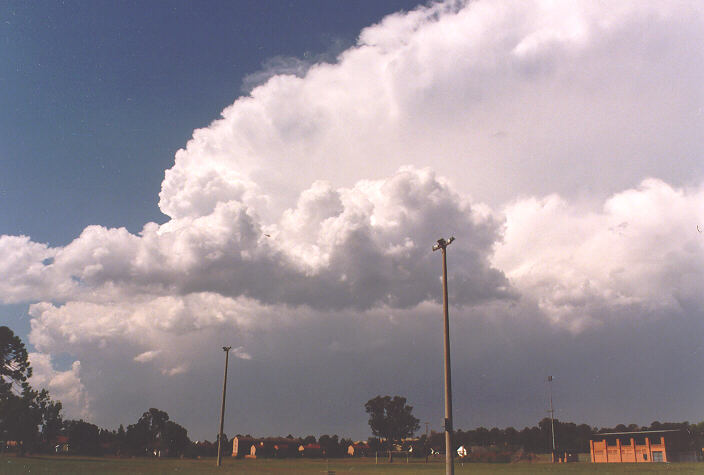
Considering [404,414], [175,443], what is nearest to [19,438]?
[175,443]

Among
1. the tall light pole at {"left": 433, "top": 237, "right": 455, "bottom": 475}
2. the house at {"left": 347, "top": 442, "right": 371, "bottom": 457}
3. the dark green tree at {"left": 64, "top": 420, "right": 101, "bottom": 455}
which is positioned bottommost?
the house at {"left": 347, "top": 442, "right": 371, "bottom": 457}

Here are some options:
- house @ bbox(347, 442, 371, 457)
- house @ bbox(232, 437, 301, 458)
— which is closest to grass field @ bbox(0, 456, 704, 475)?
house @ bbox(232, 437, 301, 458)

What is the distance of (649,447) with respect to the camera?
103 m

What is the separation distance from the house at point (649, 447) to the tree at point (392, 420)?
50.8 m

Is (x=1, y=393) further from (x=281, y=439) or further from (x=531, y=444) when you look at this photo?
(x=531, y=444)

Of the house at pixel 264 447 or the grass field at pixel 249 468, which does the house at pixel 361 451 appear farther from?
the grass field at pixel 249 468

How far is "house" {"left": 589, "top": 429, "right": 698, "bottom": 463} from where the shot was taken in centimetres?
10094

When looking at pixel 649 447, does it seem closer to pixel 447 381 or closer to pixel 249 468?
pixel 249 468

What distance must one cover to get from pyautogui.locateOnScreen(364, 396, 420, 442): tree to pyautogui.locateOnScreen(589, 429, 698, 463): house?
50.8m

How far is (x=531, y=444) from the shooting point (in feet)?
604

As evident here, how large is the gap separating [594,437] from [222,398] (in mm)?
84774

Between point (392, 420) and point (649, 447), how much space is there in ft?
211

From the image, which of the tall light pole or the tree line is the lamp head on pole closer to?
the tall light pole

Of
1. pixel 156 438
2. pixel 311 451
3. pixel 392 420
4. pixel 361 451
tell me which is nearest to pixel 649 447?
pixel 392 420
